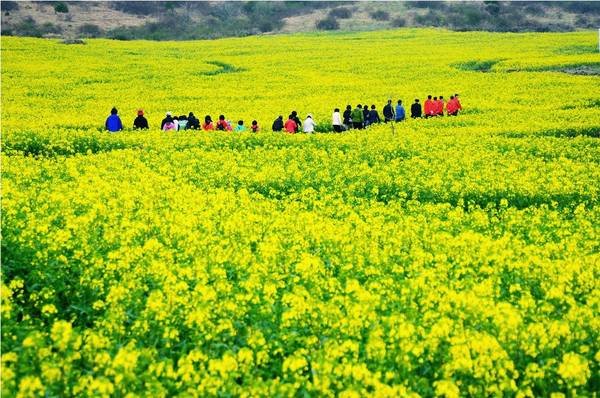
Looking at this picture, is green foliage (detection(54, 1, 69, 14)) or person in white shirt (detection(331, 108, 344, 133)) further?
green foliage (detection(54, 1, 69, 14))

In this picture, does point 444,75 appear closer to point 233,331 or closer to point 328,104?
point 328,104

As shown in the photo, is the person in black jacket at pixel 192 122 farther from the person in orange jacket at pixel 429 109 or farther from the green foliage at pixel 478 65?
the green foliage at pixel 478 65

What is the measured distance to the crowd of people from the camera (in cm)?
2839

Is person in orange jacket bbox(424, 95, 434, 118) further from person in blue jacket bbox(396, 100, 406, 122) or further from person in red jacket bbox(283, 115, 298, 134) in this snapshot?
person in red jacket bbox(283, 115, 298, 134)

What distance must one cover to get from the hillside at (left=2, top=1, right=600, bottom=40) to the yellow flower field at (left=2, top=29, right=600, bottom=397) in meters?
75.9

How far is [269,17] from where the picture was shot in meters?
116

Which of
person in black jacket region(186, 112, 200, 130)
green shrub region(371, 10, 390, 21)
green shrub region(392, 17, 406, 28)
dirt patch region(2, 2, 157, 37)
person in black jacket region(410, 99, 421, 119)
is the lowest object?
person in black jacket region(410, 99, 421, 119)

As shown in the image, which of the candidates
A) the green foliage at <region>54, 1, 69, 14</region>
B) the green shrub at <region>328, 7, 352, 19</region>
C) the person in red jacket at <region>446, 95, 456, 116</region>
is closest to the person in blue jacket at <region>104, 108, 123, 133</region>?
the person in red jacket at <region>446, 95, 456, 116</region>

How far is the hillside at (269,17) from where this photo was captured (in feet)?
332

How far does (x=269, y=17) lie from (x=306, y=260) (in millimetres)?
110452

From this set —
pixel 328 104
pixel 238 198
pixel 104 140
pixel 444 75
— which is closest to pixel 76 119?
pixel 104 140

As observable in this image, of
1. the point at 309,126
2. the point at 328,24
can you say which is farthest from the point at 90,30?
the point at 309,126

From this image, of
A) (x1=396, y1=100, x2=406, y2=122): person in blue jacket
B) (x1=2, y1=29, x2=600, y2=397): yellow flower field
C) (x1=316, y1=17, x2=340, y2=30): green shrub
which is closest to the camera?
(x1=2, y1=29, x2=600, y2=397): yellow flower field

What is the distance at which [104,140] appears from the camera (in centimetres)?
2489
